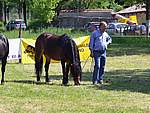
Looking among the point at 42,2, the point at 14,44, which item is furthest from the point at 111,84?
the point at 42,2

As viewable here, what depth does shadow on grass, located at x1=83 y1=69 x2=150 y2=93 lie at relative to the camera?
603 inches

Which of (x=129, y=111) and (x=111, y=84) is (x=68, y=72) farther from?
(x=129, y=111)

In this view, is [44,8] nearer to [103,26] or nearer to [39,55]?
[39,55]

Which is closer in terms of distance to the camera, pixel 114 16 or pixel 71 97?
pixel 71 97

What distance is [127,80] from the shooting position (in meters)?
17.8

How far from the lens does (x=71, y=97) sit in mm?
13008

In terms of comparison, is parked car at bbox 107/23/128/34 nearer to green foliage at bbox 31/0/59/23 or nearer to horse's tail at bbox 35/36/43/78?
green foliage at bbox 31/0/59/23

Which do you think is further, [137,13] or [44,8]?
[137,13]

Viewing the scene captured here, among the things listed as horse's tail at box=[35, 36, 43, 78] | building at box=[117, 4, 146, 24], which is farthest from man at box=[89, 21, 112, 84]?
building at box=[117, 4, 146, 24]

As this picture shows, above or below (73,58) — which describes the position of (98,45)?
above

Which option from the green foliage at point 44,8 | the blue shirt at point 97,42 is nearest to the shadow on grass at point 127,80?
the blue shirt at point 97,42

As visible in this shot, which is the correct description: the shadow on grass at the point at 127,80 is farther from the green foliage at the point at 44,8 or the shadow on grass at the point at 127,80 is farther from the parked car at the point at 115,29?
the green foliage at the point at 44,8

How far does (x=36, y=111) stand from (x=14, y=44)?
14.7m

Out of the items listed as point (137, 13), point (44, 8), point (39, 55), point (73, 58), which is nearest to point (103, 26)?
point (73, 58)
